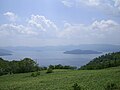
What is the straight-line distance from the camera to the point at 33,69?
97250mm

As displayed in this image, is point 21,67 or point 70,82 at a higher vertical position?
point 21,67

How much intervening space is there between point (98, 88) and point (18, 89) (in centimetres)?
1499

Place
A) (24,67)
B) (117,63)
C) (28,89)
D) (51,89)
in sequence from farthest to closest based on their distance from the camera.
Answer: (24,67), (117,63), (28,89), (51,89)

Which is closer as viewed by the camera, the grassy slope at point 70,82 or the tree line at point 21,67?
the grassy slope at point 70,82

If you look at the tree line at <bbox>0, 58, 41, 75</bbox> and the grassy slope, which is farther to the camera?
the tree line at <bbox>0, 58, 41, 75</bbox>

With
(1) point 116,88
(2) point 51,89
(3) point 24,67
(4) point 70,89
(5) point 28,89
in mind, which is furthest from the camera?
(3) point 24,67

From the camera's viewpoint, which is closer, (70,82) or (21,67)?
(70,82)

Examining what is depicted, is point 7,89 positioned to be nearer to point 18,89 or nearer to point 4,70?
point 18,89

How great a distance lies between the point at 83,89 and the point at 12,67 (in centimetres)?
7152

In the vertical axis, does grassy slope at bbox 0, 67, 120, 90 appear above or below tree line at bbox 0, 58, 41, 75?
below

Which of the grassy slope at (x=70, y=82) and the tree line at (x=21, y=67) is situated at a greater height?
the tree line at (x=21, y=67)

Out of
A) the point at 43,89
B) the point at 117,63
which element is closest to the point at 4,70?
the point at 117,63

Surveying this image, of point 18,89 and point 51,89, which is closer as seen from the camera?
point 51,89

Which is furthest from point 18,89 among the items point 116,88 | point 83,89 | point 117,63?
point 117,63
